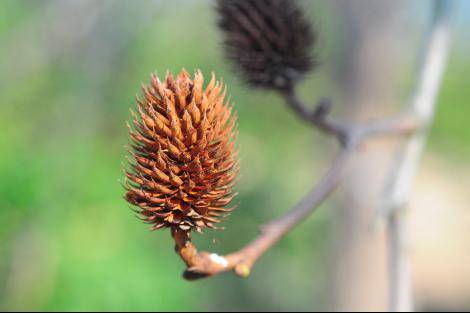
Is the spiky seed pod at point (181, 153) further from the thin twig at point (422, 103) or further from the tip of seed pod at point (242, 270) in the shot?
Result: the thin twig at point (422, 103)

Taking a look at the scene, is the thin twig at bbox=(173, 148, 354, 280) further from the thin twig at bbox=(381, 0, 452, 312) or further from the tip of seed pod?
the thin twig at bbox=(381, 0, 452, 312)

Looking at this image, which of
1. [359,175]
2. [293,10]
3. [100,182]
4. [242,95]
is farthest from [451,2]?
[242,95]

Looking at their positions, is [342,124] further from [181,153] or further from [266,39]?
[181,153]

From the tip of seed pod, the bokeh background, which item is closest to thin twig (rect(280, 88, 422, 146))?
the bokeh background

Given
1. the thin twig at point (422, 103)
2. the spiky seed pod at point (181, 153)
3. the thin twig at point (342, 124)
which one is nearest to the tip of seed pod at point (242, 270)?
the spiky seed pod at point (181, 153)

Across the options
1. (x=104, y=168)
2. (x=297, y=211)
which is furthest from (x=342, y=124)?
(x=104, y=168)

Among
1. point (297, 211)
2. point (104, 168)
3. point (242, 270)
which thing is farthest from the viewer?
point (104, 168)
